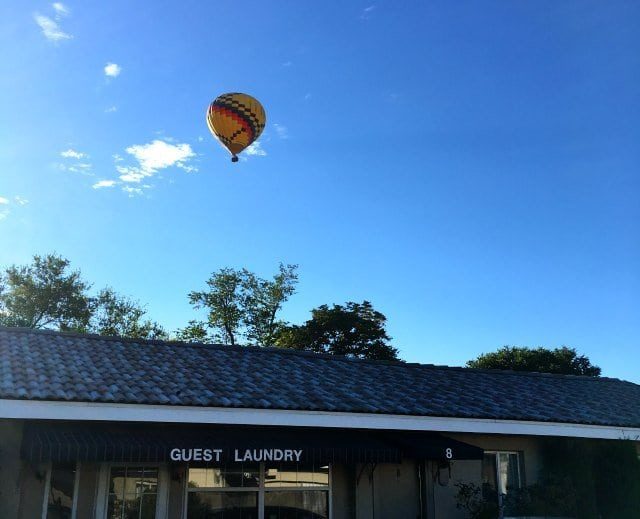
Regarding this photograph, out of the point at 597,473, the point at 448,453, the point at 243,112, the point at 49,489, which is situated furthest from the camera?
the point at 243,112

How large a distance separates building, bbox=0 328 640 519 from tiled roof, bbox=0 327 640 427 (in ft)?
0.15

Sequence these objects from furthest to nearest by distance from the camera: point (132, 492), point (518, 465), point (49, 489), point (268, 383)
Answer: point (518, 465)
point (268, 383)
point (132, 492)
point (49, 489)

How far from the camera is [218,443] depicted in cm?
1062

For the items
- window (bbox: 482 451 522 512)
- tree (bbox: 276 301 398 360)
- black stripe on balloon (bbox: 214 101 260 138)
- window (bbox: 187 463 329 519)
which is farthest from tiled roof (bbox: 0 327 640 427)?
tree (bbox: 276 301 398 360)

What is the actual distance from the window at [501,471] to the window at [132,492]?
6578mm

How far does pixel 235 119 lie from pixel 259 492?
25.4 ft

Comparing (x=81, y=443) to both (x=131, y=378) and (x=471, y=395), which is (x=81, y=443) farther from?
(x=471, y=395)

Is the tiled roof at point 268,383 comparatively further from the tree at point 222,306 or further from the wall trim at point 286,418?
the tree at point 222,306

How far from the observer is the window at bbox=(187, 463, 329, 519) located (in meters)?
11.5

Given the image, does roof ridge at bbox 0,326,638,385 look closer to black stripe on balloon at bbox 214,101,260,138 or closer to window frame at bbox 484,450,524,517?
window frame at bbox 484,450,524,517

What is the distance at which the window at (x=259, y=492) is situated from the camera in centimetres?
1148

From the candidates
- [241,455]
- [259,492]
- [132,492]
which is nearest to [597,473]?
[259,492]

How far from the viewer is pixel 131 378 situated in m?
11.4

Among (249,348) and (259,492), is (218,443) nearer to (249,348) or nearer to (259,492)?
(259,492)
